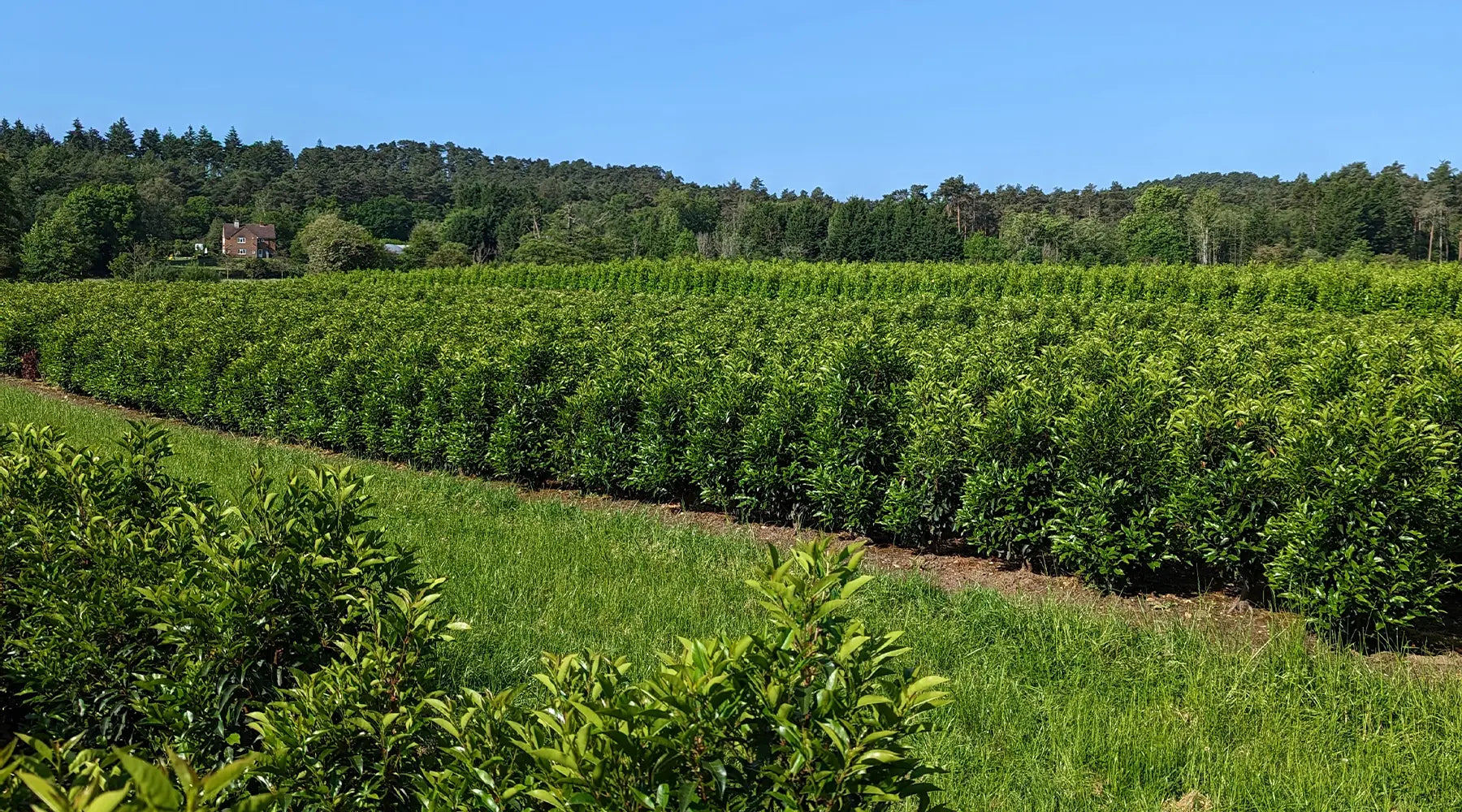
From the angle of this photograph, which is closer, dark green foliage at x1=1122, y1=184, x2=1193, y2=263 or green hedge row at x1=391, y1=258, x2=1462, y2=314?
green hedge row at x1=391, y1=258, x2=1462, y2=314

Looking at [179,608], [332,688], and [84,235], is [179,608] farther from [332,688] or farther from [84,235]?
[84,235]

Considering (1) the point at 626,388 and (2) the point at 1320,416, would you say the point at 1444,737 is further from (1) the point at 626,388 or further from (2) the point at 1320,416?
(1) the point at 626,388

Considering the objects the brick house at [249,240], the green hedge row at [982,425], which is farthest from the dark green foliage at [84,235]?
the green hedge row at [982,425]

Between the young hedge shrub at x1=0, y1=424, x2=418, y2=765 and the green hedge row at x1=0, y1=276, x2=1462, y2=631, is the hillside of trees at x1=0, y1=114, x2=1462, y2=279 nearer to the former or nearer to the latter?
the green hedge row at x1=0, y1=276, x2=1462, y2=631

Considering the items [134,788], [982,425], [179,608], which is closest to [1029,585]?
[982,425]

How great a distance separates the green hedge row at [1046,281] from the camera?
23516 mm

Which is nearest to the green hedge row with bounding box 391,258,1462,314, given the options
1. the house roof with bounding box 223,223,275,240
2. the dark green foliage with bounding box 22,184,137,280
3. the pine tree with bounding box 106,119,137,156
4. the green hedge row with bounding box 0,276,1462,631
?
the green hedge row with bounding box 0,276,1462,631

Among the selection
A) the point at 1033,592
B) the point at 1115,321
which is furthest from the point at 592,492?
the point at 1115,321

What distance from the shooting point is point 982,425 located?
6285mm

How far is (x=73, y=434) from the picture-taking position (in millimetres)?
10773

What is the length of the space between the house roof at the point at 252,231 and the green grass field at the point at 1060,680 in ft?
339

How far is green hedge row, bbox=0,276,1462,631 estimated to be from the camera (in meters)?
5.01

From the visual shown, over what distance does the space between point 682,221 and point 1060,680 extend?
103m

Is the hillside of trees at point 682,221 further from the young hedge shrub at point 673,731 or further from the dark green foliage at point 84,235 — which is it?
the young hedge shrub at point 673,731
